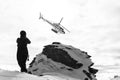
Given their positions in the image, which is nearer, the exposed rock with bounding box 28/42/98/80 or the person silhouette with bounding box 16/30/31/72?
the person silhouette with bounding box 16/30/31/72

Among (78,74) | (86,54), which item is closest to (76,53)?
(86,54)

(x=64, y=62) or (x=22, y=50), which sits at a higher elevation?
(x=64, y=62)

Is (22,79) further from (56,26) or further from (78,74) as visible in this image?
(56,26)

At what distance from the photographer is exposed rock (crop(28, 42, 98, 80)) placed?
68812 millimetres

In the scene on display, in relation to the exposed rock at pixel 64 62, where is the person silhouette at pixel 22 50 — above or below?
below

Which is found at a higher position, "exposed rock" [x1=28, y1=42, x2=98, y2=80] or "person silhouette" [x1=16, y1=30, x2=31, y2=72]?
"exposed rock" [x1=28, y1=42, x2=98, y2=80]

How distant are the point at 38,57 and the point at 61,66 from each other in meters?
9.42

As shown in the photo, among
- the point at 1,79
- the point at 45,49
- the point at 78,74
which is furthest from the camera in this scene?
the point at 45,49

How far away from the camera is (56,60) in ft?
236

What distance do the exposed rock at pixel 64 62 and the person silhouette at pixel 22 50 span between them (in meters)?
53.8

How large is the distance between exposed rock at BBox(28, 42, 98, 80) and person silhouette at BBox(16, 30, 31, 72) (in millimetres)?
53832

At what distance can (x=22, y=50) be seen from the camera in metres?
13.9

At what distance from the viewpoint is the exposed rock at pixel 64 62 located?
68.8 meters

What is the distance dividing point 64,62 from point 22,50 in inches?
2287
